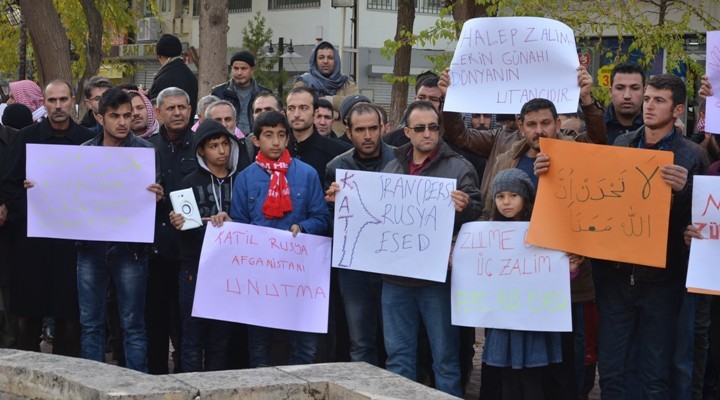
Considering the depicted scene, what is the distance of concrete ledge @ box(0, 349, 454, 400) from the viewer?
17.1 ft

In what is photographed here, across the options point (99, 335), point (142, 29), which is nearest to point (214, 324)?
point (99, 335)

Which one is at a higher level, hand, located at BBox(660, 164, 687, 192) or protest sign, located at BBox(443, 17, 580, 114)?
protest sign, located at BBox(443, 17, 580, 114)

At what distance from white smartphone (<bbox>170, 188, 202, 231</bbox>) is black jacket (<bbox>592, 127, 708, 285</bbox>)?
100 inches

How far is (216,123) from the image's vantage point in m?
8.12

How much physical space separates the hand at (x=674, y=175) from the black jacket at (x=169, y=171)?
10.3ft

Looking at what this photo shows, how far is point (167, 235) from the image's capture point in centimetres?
838

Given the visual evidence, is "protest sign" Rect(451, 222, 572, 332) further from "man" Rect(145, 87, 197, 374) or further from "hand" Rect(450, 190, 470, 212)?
"man" Rect(145, 87, 197, 374)

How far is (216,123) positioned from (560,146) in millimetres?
2362

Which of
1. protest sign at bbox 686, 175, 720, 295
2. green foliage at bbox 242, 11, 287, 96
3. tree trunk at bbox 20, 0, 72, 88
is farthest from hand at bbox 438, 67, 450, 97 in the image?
green foliage at bbox 242, 11, 287, 96

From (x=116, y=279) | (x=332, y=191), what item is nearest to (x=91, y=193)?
(x=116, y=279)

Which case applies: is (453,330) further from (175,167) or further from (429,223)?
(175,167)

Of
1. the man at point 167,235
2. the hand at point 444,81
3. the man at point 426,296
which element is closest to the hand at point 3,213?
the man at point 167,235

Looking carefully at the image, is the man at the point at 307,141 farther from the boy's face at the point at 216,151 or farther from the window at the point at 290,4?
the window at the point at 290,4

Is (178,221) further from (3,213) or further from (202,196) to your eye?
(3,213)
